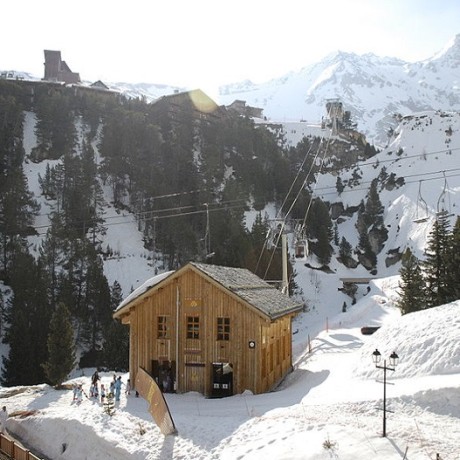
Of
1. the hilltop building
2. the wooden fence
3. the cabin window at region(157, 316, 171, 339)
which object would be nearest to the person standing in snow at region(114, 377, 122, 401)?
the cabin window at region(157, 316, 171, 339)

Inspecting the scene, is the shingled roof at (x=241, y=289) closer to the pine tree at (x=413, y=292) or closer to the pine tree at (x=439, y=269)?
the pine tree at (x=413, y=292)

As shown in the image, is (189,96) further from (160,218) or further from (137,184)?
(160,218)

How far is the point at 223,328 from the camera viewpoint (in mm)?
23719

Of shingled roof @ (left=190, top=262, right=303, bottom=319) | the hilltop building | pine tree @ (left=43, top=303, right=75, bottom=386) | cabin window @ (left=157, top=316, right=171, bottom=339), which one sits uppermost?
the hilltop building

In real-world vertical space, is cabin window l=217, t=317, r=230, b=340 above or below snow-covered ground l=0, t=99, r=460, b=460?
above

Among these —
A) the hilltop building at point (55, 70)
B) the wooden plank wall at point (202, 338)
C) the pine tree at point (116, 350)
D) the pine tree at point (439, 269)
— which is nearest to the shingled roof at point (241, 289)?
the wooden plank wall at point (202, 338)

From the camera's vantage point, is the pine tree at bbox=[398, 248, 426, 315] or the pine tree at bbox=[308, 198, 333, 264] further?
the pine tree at bbox=[308, 198, 333, 264]

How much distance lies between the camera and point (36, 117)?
262ft

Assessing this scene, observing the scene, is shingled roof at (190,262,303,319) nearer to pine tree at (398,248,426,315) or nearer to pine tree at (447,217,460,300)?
pine tree at (398,248,426,315)

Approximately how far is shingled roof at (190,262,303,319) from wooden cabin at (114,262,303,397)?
87mm

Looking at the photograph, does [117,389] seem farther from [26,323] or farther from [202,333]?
[26,323]

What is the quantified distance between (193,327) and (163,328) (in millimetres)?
1540

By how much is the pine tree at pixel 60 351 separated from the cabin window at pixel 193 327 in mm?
11201

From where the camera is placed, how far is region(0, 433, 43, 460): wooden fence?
1614 cm
